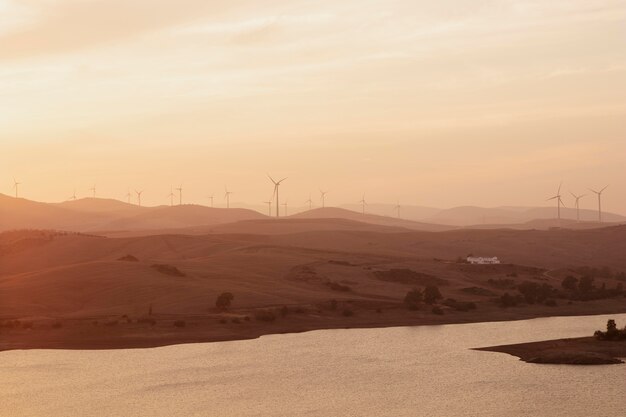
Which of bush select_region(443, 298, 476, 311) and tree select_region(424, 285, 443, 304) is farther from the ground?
tree select_region(424, 285, 443, 304)

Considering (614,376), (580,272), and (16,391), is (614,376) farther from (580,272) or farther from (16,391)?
(580,272)

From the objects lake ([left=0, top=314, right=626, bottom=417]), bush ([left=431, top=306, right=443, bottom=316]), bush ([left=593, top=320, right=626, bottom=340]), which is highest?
Answer: bush ([left=431, top=306, right=443, bottom=316])

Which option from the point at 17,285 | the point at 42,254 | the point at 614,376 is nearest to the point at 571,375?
the point at 614,376

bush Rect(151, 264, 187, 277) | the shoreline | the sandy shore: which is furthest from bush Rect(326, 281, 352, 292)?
the sandy shore

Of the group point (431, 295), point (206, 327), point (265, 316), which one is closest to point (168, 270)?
point (265, 316)

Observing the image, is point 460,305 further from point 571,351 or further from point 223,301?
point 571,351

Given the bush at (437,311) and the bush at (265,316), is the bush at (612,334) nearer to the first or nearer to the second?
the bush at (437,311)

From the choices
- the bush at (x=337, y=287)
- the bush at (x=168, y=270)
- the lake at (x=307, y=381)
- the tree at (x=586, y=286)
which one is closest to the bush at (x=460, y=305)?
the bush at (x=337, y=287)

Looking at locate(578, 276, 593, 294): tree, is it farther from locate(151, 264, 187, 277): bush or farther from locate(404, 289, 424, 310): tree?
locate(151, 264, 187, 277): bush
